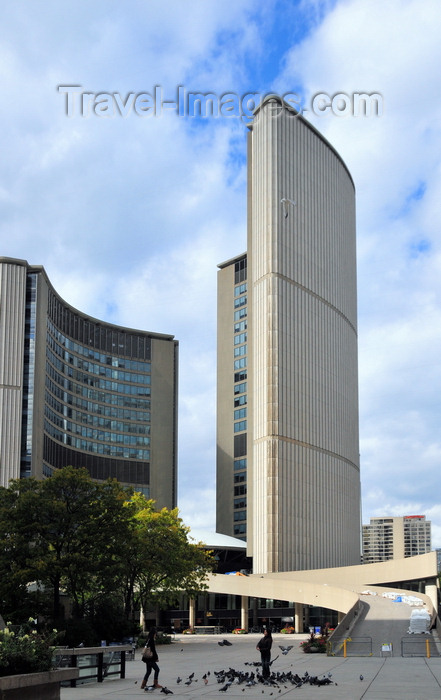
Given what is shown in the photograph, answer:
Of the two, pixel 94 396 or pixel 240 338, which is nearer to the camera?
pixel 240 338

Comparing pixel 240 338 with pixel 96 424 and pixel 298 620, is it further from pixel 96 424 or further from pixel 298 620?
pixel 298 620

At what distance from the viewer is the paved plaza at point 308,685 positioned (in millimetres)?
21922

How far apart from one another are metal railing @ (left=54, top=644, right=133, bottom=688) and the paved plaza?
0.35m

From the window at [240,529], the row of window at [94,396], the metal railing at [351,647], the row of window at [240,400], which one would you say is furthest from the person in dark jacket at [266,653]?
the row of window at [94,396]

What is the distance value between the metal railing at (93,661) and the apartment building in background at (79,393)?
7570 cm

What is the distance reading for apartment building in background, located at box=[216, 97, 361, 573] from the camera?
9750cm

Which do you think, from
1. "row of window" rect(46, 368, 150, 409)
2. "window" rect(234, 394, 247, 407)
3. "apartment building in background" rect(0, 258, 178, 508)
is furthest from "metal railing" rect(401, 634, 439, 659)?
"row of window" rect(46, 368, 150, 409)

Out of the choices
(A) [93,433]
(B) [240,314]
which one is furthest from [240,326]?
(A) [93,433]

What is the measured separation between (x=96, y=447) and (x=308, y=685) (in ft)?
375

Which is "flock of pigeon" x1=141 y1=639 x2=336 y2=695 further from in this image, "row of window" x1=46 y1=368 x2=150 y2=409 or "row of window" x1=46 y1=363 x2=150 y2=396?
"row of window" x1=46 y1=363 x2=150 y2=396

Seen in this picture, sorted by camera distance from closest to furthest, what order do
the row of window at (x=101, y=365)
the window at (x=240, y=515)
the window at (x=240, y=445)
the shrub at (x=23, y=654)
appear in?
the shrub at (x=23, y=654) < the window at (x=240, y=515) < the window at (x=240, y=445) < the row of window at (x=101, y=365)

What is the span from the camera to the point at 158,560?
59.8 meters

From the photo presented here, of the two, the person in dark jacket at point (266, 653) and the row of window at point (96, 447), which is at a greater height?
the row of window at point (96, 447)

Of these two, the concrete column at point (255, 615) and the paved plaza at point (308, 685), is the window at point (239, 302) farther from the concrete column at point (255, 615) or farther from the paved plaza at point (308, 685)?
the paved plaza at point (308, 685)
